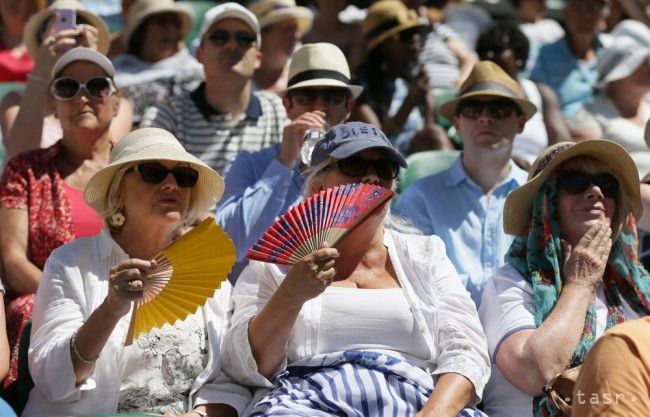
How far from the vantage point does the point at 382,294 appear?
4594 mm

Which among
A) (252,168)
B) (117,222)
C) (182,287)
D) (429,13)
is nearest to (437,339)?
(182,287)

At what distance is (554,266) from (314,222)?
107cm

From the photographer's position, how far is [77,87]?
567 cm

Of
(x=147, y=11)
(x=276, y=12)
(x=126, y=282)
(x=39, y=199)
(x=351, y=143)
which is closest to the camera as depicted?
(x=126, y=282)

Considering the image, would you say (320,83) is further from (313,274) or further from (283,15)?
(313,274)

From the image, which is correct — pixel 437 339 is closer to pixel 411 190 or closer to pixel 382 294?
pixel 382 294

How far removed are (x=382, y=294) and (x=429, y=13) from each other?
5865 millimetres

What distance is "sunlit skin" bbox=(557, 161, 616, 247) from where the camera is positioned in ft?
16.1

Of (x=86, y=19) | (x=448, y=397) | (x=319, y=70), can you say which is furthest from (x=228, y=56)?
(x=448, y=397)

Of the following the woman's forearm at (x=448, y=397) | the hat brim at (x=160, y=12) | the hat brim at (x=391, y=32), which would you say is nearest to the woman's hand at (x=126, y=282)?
the woman's forearm at (x=448, y=397)

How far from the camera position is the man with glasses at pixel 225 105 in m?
6.53

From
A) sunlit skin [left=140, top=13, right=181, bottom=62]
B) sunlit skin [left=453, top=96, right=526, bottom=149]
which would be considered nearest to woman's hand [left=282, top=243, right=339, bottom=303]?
sunlit skin [left=453, top=96, right=526, bottom=149]

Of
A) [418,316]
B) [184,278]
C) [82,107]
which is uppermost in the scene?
[82,107]

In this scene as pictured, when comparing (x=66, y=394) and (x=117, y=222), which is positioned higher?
(x=117, y=222)
